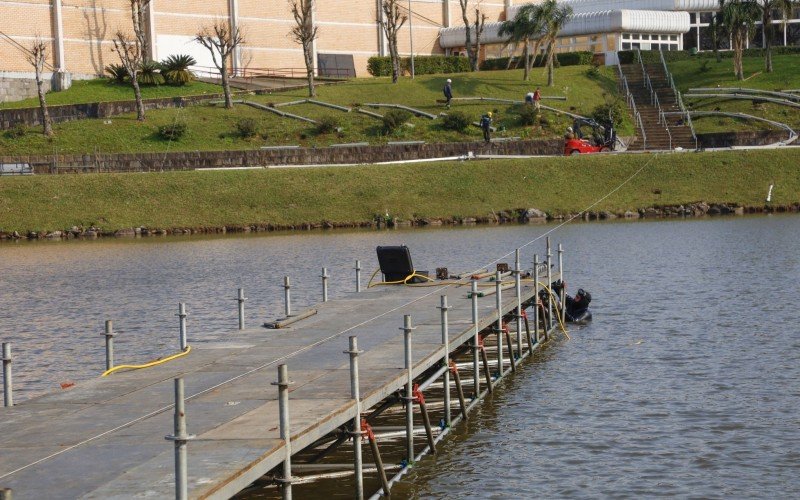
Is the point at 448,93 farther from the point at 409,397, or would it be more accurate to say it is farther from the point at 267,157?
the point at 409,397

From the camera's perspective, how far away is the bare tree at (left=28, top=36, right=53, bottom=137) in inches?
3157

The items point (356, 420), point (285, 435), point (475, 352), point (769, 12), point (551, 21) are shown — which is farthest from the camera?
point (551, 21)

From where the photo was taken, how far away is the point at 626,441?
20.5 metres

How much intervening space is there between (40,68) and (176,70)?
1023 centimetres

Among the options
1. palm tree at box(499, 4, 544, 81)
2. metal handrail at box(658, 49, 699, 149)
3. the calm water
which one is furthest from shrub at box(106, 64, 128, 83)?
metal handrail at box(658, 49, 699, 149)

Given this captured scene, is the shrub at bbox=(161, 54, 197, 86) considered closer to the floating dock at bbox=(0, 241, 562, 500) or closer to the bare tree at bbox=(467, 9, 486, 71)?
the bare tree at bbox=(467, 9, 486, 71)

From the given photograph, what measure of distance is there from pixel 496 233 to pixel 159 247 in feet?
54.3

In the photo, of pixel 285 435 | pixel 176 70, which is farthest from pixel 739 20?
pixel 285 435

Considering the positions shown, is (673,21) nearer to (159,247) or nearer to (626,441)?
(159,247)

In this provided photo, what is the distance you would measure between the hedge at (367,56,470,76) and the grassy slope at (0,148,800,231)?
3677cm

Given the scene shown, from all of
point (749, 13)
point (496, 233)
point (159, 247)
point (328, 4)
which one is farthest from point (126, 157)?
point (749, 13)

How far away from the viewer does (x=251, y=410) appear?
1716 centimetres

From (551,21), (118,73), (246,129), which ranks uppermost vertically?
(551,21)

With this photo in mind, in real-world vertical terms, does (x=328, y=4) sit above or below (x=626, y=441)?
above
